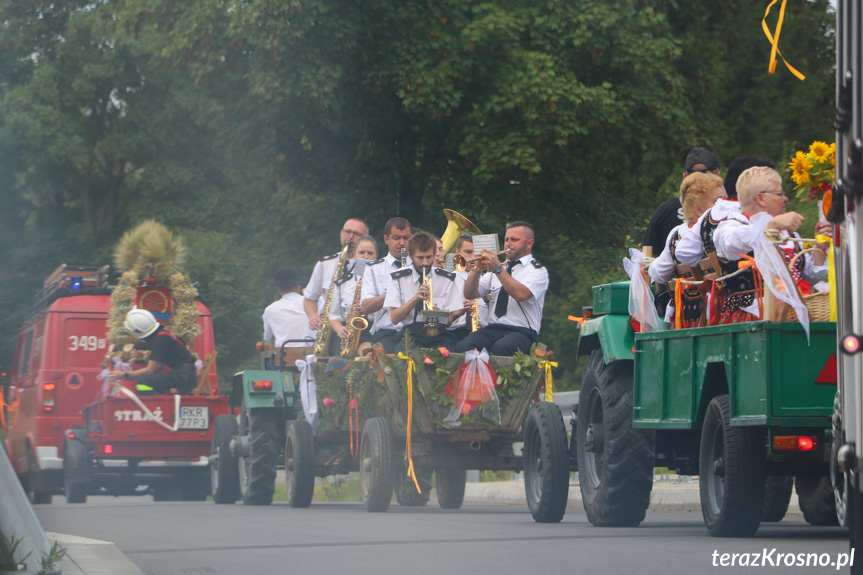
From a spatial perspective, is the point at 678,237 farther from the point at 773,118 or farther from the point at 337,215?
the point at 773,118

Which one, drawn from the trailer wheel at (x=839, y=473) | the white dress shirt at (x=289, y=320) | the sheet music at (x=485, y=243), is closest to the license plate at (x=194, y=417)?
the white dress shirt at (x=289, y=320)

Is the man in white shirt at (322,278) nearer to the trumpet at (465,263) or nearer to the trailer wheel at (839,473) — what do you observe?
the trumpet at (465,263)

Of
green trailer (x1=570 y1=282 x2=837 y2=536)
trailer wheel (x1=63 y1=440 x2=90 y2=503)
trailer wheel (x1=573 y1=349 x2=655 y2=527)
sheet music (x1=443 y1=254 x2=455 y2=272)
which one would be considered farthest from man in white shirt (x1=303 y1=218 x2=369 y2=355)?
trailer wheel (x1=573 y1=349 x2=655 y2=527)

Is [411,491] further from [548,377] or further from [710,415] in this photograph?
[710,415]

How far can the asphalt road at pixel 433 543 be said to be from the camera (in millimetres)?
8883

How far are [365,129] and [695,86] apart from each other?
577 centimetres

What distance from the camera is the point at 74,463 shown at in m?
18.7

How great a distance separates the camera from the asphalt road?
8883mm

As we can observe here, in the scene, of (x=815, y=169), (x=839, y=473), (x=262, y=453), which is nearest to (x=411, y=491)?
(x=262, y=453)

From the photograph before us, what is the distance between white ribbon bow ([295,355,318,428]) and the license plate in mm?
3743

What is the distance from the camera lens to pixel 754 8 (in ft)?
110

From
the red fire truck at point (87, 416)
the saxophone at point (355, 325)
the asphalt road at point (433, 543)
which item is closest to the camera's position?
the asphalt road at point (433, 543)

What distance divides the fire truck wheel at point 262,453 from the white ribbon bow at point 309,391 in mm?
1245

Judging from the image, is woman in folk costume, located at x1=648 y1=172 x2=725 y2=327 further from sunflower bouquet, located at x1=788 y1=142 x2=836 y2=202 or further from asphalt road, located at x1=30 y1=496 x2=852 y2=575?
sunflower bouquet, located at x1=788 y1=142 x2=836 y2=202
